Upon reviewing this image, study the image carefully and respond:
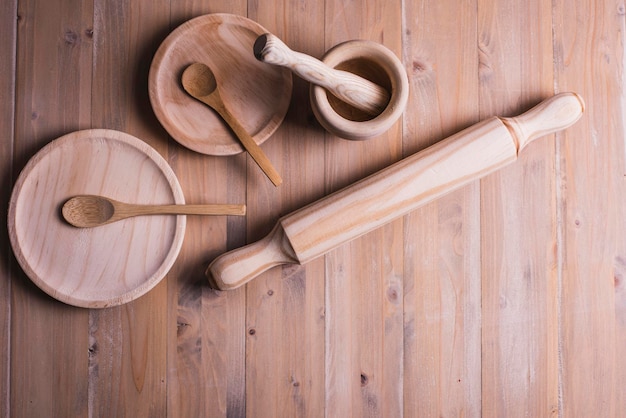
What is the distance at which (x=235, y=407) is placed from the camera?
2.29 feet

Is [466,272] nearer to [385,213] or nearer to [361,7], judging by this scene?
[385,213]

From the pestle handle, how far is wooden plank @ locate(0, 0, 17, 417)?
0.33m

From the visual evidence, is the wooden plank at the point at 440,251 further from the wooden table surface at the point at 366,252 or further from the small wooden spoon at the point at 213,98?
the small wooden spoon at the point at 213,98

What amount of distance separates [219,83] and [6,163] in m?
0.28

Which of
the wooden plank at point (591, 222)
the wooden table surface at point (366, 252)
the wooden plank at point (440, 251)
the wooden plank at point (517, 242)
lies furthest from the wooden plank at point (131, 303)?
the wooden plank at point (591, 222)

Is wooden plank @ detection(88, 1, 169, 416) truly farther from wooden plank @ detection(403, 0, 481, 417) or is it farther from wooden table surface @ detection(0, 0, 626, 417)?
wooden plank @ detection(403, 0, 481, 417)

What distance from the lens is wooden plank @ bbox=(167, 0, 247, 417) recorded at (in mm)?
690

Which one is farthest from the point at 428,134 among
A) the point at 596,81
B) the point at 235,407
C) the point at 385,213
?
the point at 235,407

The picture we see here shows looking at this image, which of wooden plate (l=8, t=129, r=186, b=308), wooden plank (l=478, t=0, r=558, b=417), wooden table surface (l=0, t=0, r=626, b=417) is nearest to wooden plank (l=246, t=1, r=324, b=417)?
wooden table surface (l=0, t=0, r=626, b=417)

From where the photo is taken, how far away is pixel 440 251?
2.43 ft

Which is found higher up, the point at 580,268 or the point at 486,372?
the point at 580,268

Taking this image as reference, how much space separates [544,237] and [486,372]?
20 cm

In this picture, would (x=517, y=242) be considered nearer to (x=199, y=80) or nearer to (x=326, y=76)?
→ (x=326, y=76)

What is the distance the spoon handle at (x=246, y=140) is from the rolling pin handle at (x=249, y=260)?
7 cm
